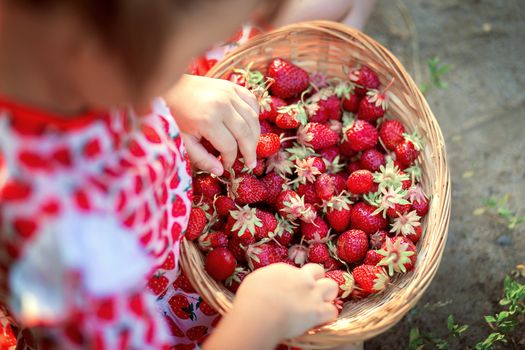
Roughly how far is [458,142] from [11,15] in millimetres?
1260

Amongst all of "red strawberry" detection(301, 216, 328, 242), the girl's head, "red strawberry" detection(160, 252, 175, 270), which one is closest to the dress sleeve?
the girl's head

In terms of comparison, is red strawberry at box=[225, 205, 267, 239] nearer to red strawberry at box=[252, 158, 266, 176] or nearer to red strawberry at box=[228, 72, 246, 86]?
red strawberry at box=[252, 158, 266, 176]

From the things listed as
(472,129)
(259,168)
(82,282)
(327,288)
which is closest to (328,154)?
(259,168)

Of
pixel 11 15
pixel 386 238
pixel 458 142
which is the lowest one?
pixel 458 142

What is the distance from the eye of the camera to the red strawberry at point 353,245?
1.12 metres

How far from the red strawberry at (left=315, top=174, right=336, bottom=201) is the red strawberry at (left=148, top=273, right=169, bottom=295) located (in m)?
0.32

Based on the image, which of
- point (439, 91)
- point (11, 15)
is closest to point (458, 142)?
point (439, 91)

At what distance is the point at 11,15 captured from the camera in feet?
1.89

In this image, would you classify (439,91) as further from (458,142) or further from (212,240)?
(212,240)

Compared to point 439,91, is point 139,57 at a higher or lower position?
higher

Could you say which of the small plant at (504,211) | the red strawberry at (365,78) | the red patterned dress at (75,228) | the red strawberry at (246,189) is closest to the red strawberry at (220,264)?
the red strawberry at (246,189)

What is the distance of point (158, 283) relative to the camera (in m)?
1.04

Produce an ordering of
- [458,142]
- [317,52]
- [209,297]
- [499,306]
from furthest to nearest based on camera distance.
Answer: [458,142], [499,306], [317,52], [209,297]

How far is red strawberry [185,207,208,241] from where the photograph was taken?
1076mm
